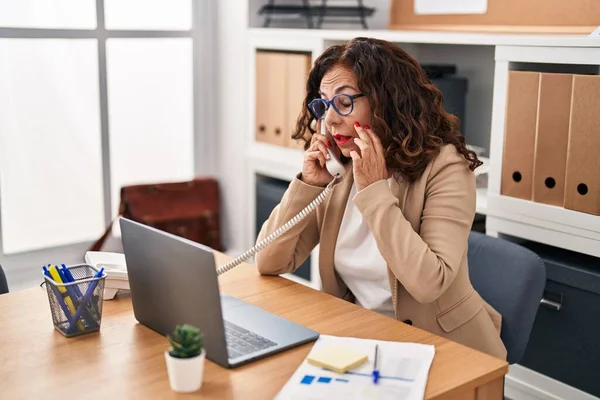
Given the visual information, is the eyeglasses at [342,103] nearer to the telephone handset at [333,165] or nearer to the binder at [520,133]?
the telephone handset at [333,165]

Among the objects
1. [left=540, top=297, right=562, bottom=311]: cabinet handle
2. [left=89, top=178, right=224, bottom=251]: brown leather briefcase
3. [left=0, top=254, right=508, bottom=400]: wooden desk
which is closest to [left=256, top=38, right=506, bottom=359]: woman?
[left=0, top=254, right=508, bottom=400]: wooden desk

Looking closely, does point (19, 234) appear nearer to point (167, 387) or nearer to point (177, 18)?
point (177, 18)

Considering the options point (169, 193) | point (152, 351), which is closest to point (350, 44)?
point (152, 351)

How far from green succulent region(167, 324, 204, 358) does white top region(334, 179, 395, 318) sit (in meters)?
0.74

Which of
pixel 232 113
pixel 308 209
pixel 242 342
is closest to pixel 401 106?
pixel 308 209

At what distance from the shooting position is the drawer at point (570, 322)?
240cm

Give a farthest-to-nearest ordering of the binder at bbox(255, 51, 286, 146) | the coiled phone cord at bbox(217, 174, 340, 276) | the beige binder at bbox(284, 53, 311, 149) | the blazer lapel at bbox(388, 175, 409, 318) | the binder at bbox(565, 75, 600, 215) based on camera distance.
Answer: the binder at bbox(255, 51, 286, 146) < the beige binder at bbox(284, 53, 311, 149) < the binder at bbox(565, 75, 600, 215) < the coiled phone cord at bbox(217, 174, 340, 276) < the blazer lapel at bbox(388, 175, 409, 318)

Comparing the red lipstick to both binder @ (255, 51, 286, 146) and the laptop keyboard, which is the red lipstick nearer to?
the laptop keyboard

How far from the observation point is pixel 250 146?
11.6 ft

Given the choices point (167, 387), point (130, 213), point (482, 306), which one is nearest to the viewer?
point (167, 387)

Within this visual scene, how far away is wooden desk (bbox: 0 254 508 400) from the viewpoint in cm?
142

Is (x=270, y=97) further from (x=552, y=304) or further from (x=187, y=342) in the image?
(x=187, y=342)

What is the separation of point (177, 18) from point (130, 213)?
2.99 ft

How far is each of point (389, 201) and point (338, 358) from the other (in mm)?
503
